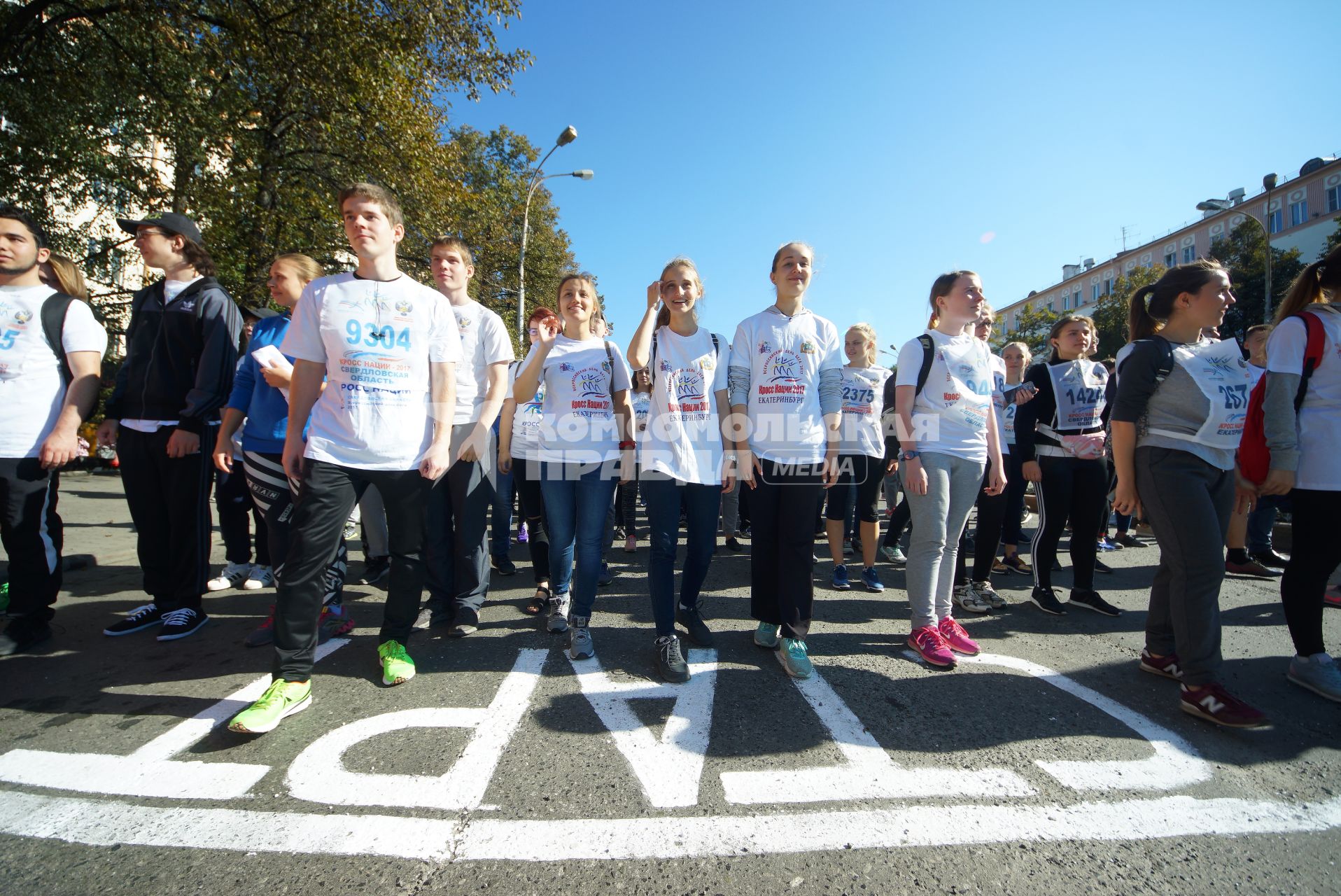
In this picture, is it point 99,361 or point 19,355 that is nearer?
point 19,355

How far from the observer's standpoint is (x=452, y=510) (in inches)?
140

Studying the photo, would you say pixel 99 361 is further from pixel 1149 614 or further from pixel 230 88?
pixel 230 88

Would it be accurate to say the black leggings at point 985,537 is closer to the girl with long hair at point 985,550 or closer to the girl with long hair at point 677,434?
the girl with long hair at point 985,550

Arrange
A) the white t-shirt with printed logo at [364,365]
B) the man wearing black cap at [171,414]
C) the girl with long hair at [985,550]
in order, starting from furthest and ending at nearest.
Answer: the girl with long hair at [985,550] → the man wearing black cap at [171,414] → the white t-shirt with printed logo at [364,365]

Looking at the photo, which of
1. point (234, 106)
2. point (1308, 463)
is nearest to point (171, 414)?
point (1308, 463)

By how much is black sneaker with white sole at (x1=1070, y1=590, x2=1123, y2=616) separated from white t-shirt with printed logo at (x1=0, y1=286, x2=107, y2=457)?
6547 millimetres

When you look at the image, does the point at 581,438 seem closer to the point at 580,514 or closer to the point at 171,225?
the point at 580,514

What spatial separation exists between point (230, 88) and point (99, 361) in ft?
31.5

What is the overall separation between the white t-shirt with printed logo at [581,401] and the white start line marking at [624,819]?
1.45 meters

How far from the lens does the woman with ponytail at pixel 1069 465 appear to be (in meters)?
4.16

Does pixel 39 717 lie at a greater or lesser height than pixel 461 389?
lesser

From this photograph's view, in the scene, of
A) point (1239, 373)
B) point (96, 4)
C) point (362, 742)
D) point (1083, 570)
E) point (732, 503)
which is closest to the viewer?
point (362, 742)

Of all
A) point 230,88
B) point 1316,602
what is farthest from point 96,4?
point 1316,602

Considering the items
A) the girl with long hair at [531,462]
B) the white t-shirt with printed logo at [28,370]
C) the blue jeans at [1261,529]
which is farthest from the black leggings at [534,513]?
the blue jeans at [1261,529]
